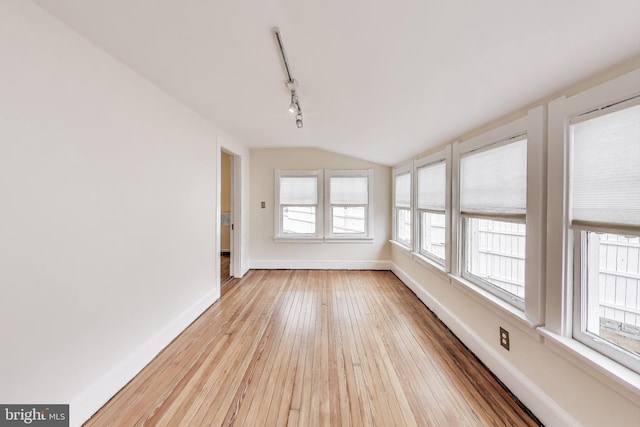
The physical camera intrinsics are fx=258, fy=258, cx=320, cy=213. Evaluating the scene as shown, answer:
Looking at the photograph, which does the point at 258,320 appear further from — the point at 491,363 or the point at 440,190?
the point at 440,190

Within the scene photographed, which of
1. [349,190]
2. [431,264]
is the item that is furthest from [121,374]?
[349,190]

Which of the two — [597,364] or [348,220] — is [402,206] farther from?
[597,364]

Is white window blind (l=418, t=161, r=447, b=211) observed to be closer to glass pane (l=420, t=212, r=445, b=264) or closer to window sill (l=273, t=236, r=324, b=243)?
glass pane (l=420, t=212, r=445, b=264)

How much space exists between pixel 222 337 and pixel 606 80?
10.4 feet

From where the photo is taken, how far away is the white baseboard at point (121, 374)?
4.86 feet

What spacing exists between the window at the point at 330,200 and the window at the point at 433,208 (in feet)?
4.36

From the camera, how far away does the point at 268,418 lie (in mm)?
1527

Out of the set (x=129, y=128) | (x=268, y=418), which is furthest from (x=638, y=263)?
(x=129, y=128)

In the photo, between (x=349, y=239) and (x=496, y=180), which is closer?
(x=496, y=180)

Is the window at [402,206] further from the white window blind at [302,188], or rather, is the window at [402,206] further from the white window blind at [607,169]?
the white window blind at [607,169]

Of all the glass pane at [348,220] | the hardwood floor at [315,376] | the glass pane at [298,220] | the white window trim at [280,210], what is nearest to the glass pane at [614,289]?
the hardwood floor at [315,376]

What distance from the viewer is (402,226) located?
A: 15.0 ft

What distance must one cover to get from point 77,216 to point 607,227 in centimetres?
276

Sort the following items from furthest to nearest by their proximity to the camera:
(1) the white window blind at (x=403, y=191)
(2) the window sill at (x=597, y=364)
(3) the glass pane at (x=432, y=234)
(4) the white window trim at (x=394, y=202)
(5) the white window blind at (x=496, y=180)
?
(1) the white window blind at (x=403, y=191) < (4) the white window trim at (x=394, y=202) < (3) the glass pane at (x=432, y=234) < (5) the white window blind at (x=496, y=180) < (2) the window sill at (x=597, y=364)
